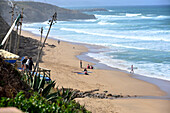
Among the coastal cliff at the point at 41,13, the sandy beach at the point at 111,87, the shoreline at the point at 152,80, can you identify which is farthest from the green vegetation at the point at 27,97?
the coastal cliff at the point at 41,13

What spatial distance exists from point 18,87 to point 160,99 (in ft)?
33.2

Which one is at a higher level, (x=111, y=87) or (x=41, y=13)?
(x=41, y=13)

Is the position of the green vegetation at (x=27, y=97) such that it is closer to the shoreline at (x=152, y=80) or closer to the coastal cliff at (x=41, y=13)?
the shoreline at (x=152, y=80)

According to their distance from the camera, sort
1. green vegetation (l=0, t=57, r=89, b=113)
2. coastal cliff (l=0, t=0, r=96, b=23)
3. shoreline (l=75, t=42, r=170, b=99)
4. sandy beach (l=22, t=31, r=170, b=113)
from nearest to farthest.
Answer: green vegetation (l=0, t=57, r=89, b=113)
sandy beach (l=22, t=31, r=170, b=113)
shoreline (l=75, t=42, r=170, b=99)
coastal cliff (l=0, t=0, r=96, b=23)

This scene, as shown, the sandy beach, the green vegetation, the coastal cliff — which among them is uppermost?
the coastal cliff

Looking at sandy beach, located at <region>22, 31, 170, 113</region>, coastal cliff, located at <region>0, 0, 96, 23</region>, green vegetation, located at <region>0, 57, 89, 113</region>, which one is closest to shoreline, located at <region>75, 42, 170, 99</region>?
sandy beach, located at <region>22, 31, 170, 113</region>

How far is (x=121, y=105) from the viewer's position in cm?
1350

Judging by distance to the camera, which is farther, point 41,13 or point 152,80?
point 41,13

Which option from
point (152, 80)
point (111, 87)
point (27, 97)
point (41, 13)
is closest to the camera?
point (27, 97)

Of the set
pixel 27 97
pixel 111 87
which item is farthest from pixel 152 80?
pixel 27 97

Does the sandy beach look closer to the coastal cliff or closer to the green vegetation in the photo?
the green vegetation

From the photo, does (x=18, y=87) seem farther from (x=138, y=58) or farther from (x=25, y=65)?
(x=138, y=58)

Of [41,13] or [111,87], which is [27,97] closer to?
[111,87]

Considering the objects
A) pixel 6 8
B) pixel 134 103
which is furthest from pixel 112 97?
pixel 6 8
